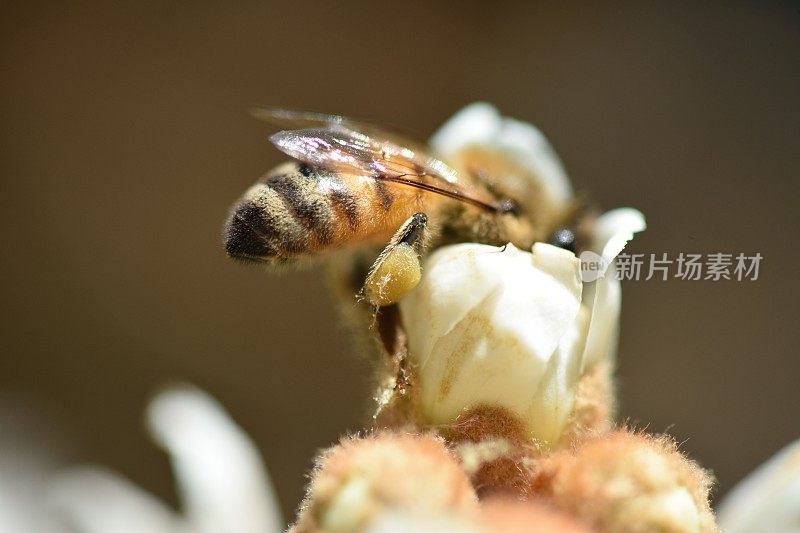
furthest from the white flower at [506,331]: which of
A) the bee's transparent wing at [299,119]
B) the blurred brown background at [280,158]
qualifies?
the blurred brown background at [280,158]

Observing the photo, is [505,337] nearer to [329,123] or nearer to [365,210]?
[365,210]

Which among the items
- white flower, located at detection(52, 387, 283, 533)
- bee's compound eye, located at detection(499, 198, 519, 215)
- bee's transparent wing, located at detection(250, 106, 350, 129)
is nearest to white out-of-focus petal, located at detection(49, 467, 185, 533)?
white flower, located at detection(52, 387, 283, 533)

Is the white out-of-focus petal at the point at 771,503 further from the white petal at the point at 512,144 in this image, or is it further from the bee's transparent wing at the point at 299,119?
the bee's transparent wing at the point at 299,119

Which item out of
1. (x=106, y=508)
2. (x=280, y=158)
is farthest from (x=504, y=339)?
(x=280, y=158)

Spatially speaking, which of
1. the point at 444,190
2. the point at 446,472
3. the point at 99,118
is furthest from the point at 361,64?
the point at 446,472

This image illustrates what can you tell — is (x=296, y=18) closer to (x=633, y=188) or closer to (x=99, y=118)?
(x=99, y=118)

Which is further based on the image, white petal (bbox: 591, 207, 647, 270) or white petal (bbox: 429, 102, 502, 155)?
white petal (bbox: 429, 102, 502, 155)

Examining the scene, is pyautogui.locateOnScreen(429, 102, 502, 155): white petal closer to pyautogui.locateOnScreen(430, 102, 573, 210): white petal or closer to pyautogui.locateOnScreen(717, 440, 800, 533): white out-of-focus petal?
pyautogui.locateOnScreen(430, 102, 573, 210): white petal
